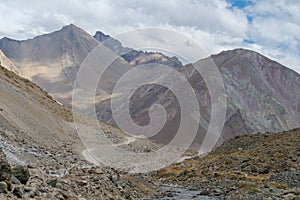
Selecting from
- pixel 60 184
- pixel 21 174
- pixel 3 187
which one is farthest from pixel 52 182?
pixel 3 187

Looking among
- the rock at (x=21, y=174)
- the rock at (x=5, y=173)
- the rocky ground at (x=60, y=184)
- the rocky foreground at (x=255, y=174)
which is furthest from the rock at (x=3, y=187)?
the rocky foreground at (x=255, y=174)

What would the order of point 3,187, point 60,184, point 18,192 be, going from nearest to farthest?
point 3,187 → point 18,192 → point 60,184

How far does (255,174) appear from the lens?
51.5 metres

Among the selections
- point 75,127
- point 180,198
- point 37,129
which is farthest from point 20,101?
point 180,198

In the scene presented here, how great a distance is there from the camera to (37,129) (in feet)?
238

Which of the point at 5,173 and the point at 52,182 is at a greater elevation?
the point at 5,173

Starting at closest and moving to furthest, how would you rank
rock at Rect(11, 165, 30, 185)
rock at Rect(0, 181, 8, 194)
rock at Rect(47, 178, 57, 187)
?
rock at Rect(0, 181, 8, 194)
rock at Rect(11, 165, 30, 185)
rock at Rect(47, 178, 57, 187)

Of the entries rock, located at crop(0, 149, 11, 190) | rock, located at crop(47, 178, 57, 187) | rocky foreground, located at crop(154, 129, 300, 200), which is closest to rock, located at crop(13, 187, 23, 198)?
rock, located at crop(0, 149, 11, 190)

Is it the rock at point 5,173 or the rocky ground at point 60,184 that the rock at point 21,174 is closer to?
the rocky ground at point 60,184

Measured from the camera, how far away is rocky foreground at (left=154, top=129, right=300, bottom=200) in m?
35.0

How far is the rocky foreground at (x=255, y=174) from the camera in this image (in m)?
35.0

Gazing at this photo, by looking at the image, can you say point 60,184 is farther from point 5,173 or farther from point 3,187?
point 3,187

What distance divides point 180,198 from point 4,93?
175 ft

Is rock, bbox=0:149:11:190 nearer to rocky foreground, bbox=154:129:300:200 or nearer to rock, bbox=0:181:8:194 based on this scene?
rock, bbox=0:181:8:194
